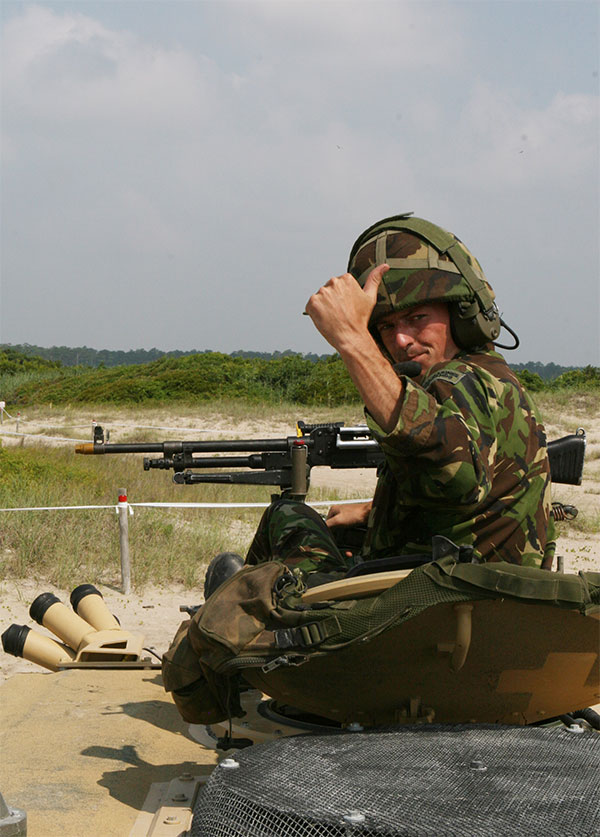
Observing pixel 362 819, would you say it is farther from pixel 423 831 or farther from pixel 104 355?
pixel 104 355

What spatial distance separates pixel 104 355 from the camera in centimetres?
13238

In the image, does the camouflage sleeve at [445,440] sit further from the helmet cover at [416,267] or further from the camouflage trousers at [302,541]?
the camouflage trousers at [302,541]

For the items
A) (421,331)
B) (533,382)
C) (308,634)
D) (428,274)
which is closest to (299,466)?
(421,331)

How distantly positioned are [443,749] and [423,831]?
1.46ft

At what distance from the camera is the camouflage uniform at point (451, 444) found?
2.41 metres

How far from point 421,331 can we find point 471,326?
15cm

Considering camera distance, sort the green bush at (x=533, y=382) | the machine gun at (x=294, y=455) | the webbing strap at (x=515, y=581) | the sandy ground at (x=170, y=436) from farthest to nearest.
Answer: the green bush at (x=533, y=382), the sandy ground at (x=170, y=436), the machine gun at (x=294, y=455), the webbing strap at (x=515, y=581)

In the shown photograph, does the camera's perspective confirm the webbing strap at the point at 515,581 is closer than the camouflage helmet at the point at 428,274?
Yes

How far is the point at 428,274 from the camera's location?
2.89m

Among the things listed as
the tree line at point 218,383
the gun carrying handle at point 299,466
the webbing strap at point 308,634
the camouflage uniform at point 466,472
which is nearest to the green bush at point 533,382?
the tree line at point 218,383

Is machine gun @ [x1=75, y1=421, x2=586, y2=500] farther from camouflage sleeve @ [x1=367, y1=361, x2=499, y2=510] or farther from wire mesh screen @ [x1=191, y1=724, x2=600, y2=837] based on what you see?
wire mesh screen @ [x1=191, y1=724, x2=600, y2=837]

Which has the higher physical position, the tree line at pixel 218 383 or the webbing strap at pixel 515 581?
the tree line at pixel 218 383

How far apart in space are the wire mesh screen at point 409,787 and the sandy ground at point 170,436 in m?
4.16

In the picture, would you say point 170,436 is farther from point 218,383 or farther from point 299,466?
point 299,466
